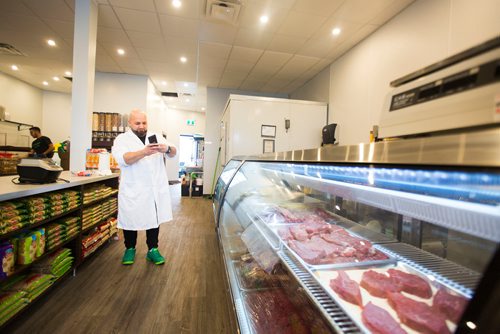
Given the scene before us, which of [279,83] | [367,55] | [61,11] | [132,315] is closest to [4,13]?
[61,11]

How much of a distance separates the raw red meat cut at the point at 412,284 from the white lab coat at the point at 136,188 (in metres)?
2.25

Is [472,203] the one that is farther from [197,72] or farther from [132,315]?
[197,72]

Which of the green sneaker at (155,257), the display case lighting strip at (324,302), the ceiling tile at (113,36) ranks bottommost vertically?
the green sneaker at (155,257)

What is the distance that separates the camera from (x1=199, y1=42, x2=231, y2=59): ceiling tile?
13.8 ft

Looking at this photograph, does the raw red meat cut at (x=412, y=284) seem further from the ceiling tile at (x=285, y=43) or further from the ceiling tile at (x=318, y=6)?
the ceiling tile at (x=285, y=43)

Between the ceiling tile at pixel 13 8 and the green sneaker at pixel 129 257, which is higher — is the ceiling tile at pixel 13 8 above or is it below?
above

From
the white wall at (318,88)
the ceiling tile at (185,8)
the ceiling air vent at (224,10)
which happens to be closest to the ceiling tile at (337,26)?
the white wall at (318,88)

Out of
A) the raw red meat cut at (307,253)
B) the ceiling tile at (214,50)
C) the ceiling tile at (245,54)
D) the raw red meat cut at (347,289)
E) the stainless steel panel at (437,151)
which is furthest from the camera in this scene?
the ceiling tile at (245,54)

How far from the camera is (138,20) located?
11.6ft

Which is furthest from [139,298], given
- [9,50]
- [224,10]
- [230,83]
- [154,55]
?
[9,50]

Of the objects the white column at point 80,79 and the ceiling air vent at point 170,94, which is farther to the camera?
the ceiling air vent at point 170,94

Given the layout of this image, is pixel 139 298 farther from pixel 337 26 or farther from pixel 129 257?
pixel 337 26

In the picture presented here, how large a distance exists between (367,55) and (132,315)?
4.32 metres

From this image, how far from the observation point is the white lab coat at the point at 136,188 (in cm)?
243
